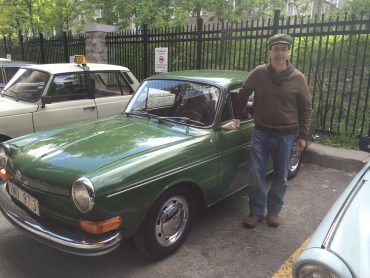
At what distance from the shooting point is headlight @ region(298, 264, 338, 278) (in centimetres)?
164

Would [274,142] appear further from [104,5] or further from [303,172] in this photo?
[104,5]

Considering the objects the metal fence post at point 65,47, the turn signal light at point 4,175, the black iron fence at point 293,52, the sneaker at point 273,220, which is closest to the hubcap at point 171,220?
the sneaker at point 273,220

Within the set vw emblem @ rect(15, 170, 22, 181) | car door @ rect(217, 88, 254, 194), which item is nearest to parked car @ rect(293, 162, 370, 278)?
car door @ rect(217, 88, 254, 194)

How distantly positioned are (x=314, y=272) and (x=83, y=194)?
1.66 meters

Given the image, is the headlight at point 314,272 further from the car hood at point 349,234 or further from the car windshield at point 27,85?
the car windshield at point 27,85

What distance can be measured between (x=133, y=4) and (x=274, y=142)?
13911 millimetres

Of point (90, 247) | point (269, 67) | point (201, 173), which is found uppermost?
point (269, 67)

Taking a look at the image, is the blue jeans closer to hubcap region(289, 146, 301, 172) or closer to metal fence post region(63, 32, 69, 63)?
hubcap region(289, 146, 301, 172)

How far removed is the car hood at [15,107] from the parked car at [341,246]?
4528mm

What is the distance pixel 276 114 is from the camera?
3.59 m

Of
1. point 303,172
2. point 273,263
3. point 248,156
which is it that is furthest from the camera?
point 303,172

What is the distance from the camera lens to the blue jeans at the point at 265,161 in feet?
12.1

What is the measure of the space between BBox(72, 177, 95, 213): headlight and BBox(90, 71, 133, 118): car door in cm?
343

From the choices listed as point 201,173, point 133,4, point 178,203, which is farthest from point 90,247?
point 133,4
